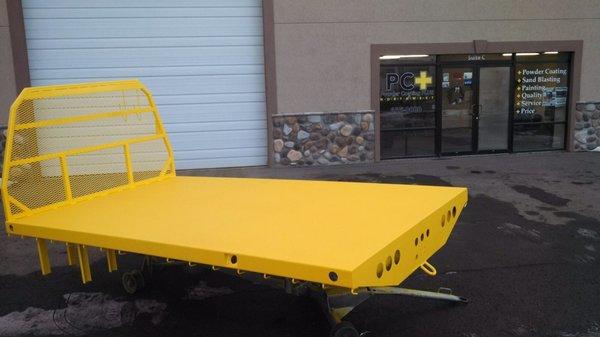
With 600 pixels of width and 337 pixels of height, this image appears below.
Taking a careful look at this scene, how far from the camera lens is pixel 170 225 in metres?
3.68

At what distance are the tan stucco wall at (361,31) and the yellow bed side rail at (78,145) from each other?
19.6ft

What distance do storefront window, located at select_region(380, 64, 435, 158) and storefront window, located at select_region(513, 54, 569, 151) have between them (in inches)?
88.9

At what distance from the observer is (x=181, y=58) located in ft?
36.7

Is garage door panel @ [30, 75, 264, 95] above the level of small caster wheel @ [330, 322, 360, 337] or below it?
above

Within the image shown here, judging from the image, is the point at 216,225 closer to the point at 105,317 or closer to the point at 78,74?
the point at 105,317

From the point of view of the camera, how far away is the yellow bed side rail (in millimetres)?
4191

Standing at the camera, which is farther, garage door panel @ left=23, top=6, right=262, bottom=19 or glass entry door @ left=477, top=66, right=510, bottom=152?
glass entry door @ left=477, top=66, right=510, bottom=152

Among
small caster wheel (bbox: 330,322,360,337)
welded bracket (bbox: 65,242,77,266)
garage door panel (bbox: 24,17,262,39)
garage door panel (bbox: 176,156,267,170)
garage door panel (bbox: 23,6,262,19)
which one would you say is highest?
garage door panel (bbox: 23,6,262,19)

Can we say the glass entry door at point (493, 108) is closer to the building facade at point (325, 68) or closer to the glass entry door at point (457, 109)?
the building facade at point (325, 68)

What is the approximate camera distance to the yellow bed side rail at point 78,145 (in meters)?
4.19

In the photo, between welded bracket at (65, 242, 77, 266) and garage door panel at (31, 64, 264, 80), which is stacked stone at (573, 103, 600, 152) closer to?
garage door panel at (31, 64, 264, 80)

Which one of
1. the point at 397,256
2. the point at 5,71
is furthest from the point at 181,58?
the point at 397,256

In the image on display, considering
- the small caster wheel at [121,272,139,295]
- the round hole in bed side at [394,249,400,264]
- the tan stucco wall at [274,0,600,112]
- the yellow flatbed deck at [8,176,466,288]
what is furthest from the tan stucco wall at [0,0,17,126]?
the round hole in bed side at [394,249,400,264]

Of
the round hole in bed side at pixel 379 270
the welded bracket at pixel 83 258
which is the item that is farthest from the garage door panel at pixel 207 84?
the round hole in bed side at pixel 379 270
